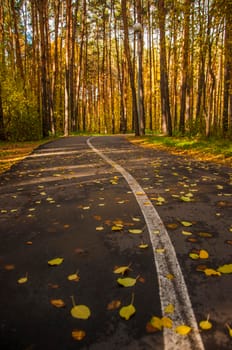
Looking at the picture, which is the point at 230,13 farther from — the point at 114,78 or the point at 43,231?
the point at 114,78

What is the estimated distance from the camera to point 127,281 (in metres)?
2.49

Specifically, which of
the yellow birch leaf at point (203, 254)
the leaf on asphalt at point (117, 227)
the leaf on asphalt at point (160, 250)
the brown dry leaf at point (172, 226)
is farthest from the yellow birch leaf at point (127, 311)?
the brown dry leaf at point (172, 226)

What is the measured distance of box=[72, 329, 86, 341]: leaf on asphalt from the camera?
1.89m

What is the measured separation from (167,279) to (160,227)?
1174mm

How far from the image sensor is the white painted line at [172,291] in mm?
1831

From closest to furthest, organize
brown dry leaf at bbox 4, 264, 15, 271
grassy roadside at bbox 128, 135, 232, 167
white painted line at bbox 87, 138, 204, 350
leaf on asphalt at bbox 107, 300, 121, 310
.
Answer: white painted line at bbox 87, 138, 204, 350 < leaf on asphalt at bbox 107, 300, 121, 310 < brown dry leaf at bbox 4, 264, 15, 271 < grassy roadside at bbox 128, 135, 232, 167

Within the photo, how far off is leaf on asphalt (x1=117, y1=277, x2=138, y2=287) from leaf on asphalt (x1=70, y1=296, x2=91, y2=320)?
391 mm

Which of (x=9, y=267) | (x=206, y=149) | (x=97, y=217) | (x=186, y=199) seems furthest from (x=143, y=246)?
(x=206, y=149)

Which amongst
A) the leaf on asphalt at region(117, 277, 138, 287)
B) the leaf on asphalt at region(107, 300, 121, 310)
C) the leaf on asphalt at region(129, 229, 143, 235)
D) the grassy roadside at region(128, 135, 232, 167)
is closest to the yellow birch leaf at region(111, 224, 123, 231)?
the leaf on asphalt at region(129, 229, 143, 235)

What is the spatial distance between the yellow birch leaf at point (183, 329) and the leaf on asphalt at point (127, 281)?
57 centimetres

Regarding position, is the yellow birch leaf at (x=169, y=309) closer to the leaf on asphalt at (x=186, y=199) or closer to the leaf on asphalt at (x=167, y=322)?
the leaf on asphalt at (x=167, y=322)

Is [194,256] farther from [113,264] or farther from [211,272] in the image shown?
[113,264]

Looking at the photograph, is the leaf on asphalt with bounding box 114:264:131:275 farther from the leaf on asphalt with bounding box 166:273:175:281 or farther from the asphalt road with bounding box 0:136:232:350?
the leaf on asphalt with bounding box 166:273:175:281

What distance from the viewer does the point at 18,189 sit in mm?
5938
